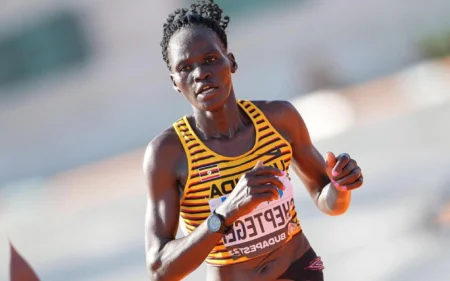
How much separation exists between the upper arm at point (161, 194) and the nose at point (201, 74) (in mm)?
271

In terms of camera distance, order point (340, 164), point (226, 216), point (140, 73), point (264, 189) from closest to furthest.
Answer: point (264, 189), point (226, 216), point (340, 164), point (140, 73)

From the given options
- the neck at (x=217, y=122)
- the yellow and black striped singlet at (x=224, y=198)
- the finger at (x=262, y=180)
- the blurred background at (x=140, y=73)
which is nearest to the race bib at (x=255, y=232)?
the yellow and black striped singlet at (x=224, y=198)

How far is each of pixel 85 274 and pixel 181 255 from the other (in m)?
6.44

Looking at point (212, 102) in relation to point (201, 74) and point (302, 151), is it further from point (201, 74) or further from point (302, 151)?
point (302, 151)

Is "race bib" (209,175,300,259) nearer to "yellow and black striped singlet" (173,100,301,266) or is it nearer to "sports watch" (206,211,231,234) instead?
"yellow and black striped singlet" (173,100,301,266)

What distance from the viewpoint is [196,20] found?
328cm

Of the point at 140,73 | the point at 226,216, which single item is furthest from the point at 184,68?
the point at 140,73

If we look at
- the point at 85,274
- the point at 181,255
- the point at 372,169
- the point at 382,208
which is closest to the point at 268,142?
the point at 181,255

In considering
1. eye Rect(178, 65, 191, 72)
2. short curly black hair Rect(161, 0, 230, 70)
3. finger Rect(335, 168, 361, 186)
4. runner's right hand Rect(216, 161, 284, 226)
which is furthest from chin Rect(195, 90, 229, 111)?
finger Rect(335, 168, 361, 186)

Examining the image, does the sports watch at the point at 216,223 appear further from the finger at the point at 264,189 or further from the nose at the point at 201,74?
the nose at the point at 201,74

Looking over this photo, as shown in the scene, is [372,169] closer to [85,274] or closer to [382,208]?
[382,208]

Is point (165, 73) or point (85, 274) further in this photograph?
point (165, 73)

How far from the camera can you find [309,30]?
880 inches

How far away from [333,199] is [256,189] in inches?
26.0
